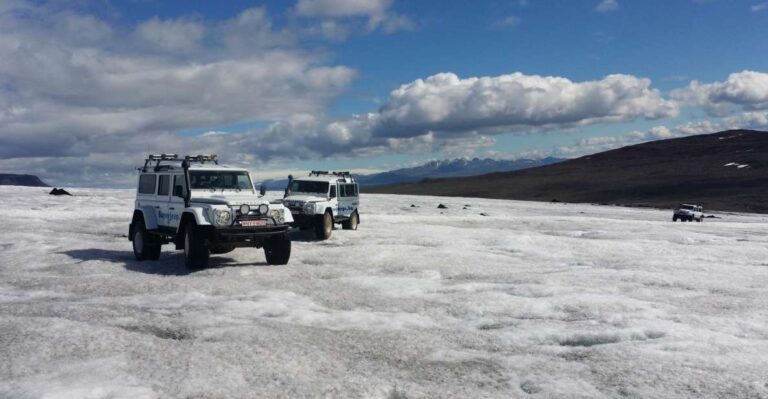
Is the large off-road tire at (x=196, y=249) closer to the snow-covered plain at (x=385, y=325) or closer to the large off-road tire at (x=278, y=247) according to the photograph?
the snow-covered plain at (x=385, y=325)

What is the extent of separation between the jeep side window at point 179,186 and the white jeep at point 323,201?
6075 mm

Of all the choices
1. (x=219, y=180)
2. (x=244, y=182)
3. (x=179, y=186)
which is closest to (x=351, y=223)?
(x=244, y=182)

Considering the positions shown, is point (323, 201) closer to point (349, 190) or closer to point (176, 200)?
point (349, 190)

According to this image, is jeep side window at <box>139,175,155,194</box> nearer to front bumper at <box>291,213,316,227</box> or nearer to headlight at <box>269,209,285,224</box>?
headlight at <box>269,209,285,224</box>

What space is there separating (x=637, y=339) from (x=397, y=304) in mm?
4235

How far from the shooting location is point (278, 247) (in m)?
15.0

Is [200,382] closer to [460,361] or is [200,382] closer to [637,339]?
[460,361]

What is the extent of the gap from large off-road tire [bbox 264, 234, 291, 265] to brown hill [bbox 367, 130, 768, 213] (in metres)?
78.8

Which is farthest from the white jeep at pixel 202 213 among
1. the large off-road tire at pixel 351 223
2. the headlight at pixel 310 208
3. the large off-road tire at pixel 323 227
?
the large off-road tire at pixel 351 223

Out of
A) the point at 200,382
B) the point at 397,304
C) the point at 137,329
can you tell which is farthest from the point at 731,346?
the point at 137,329

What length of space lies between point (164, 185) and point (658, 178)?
12848cm

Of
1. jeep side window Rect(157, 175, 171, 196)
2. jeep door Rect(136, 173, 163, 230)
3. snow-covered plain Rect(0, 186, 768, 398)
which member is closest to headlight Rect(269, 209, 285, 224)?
snow-covered plain Rect(0, 186, 768, 398)

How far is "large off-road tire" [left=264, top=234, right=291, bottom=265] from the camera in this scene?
14977mm

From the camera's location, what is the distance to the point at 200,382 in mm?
6465
